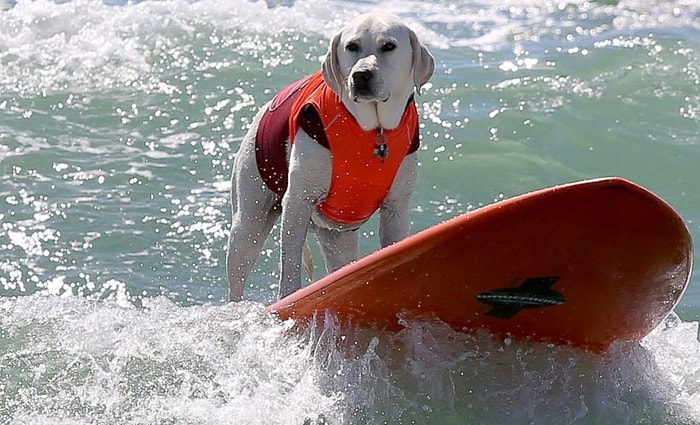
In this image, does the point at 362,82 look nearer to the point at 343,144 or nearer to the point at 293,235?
the point at 343,144

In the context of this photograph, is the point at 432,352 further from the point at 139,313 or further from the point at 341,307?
the point at 139,313

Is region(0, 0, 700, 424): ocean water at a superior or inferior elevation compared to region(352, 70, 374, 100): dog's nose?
inferior

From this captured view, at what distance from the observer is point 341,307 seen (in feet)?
14.6

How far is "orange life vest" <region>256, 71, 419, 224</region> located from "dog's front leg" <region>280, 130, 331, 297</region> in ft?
0.12

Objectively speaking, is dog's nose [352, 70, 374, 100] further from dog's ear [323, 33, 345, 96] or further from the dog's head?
dog's ear [323, 33, 345, 96]

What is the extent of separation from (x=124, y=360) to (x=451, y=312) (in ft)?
4.62

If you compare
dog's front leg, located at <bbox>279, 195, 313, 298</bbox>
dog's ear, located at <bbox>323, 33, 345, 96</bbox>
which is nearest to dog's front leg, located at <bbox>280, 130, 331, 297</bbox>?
dog's front leg, located at <bbox>279, 195, 313, 298</bbox>

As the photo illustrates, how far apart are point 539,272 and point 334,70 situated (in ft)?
3.82

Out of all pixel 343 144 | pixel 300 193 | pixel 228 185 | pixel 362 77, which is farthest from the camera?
pixel 228 185

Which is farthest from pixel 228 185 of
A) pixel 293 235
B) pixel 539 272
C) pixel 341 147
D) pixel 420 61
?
pixel 539 272

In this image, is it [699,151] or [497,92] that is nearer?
[699,151]

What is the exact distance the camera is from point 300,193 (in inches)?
186

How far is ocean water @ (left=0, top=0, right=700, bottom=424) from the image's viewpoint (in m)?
4.45

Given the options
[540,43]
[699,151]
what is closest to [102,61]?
[540,43]
